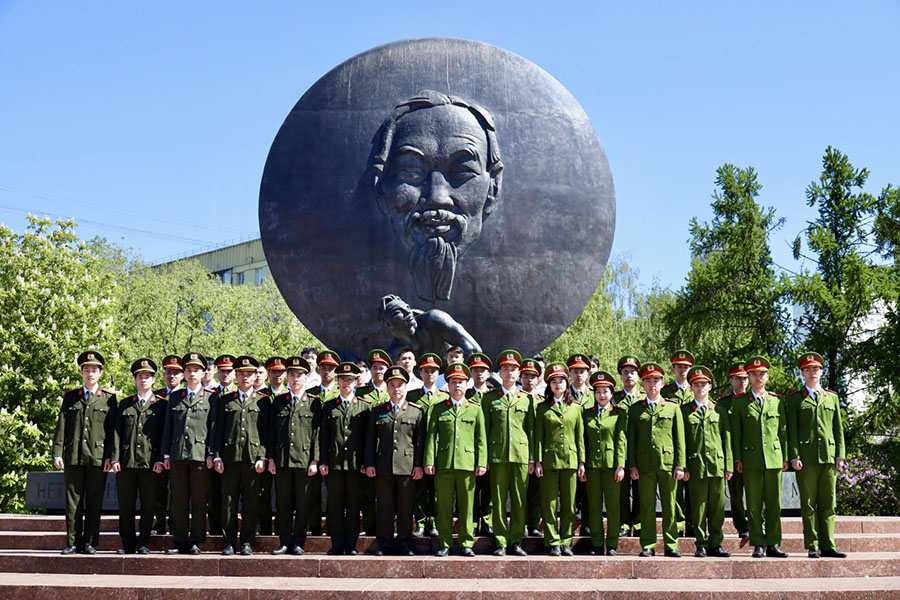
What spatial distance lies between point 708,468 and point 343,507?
2677 millimetres

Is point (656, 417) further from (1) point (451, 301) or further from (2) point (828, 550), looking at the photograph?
A: (1) point (451, 301)

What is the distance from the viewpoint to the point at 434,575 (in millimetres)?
6305

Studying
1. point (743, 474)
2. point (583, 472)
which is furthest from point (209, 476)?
point (743, 474)

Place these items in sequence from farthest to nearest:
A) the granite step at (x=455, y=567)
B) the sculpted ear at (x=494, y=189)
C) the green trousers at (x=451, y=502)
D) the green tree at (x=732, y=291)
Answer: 1. the green tree at (x=732, y=291)
2. the sculpted ear at (x=494, y=189)
3. the green trousers at (x=451, y=502)
4. the granite step at (x=455, y=567)

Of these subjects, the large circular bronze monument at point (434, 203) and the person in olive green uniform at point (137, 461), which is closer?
the person in olive green uniform at point (137, 461)

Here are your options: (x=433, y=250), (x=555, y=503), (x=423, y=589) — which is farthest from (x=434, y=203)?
(x=423, y=589)

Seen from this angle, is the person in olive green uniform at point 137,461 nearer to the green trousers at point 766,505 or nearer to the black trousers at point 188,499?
the black trousers at point 188,499

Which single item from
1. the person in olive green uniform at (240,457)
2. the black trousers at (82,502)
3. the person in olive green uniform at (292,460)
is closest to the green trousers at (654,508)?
the person in olive green uniform at (292,460)

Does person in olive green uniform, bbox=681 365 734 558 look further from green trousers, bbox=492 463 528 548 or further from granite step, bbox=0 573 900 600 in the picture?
green trousers, bbox=492 463 528 548

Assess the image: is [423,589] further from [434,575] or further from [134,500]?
[134,500]

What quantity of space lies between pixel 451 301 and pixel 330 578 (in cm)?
435

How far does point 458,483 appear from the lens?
273 inches

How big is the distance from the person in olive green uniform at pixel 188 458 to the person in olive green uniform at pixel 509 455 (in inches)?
81.2

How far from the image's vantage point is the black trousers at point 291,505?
6.96m
